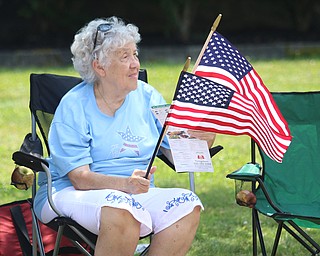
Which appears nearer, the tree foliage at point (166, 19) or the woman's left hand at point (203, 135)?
the woman's left hand at point (203, 135)

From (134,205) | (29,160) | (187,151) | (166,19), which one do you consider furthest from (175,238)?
(166,19)

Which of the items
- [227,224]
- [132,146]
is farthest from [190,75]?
[227,224]

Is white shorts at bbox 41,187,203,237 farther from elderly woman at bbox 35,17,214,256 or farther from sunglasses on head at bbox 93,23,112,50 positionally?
sunglasses on head at bbox 93,23,112,50

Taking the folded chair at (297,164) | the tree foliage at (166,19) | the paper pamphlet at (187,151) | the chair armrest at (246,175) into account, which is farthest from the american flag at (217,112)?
the tree foliage at (166,19)

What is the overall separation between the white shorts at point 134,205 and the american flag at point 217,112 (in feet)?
1.03

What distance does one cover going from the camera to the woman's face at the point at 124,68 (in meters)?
3.91

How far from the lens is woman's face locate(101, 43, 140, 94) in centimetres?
391

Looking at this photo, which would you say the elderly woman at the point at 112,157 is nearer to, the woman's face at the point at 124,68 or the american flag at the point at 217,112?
the woman's face at the point at 124,68

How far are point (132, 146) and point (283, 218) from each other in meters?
0.75

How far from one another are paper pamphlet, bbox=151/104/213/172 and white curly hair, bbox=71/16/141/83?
0.37 meters

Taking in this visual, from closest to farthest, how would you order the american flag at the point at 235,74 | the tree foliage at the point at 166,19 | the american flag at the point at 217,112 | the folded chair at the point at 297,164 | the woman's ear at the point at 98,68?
the american flag at the point at 217,112 → the american flag at the point at 235,74 → the woman's ear at the point at 98,68 → the folded chair at the point at 297,164 → the tree foliage at the point at 166,19

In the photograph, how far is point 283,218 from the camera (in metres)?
4.00

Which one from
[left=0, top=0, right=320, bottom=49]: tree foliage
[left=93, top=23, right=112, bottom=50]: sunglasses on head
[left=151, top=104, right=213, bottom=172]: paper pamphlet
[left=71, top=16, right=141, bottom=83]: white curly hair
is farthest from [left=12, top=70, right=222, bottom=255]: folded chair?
[left=0, top=0, right=320, bottom=49]: tree foliage

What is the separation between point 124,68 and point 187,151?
1.50 ft
